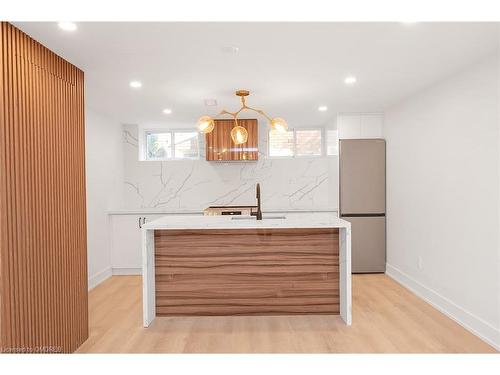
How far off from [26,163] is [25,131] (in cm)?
21

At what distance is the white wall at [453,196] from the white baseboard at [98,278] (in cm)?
395

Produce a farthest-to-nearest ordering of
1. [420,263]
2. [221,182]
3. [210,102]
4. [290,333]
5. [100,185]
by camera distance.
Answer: [221,182] < [100,185] < [210,102] < [420,263] < [290,333]

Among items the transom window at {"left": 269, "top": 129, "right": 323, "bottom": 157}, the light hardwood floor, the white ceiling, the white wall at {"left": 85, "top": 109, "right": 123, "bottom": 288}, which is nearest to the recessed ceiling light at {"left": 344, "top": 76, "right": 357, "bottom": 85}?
the white ceiling

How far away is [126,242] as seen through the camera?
548 centimetres

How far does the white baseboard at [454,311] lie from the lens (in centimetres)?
300

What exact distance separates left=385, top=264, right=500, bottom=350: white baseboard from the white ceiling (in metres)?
2.18

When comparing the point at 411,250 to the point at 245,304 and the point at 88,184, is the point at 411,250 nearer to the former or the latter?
the point at 245,304

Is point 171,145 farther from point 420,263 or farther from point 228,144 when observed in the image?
point 420,263

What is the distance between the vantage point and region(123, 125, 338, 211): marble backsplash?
6188 mm

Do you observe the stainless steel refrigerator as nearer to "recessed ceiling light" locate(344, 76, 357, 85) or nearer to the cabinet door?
"recessed ceiling light" locate(344, 76, 357, 85)

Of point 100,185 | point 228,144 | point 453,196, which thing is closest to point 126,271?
point 100,185

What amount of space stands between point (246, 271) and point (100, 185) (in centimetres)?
271

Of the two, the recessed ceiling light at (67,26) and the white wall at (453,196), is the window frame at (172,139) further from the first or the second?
the recessed ceiling light at (67,26)
